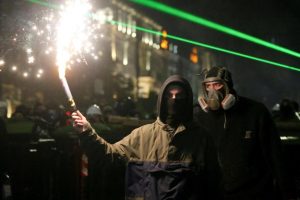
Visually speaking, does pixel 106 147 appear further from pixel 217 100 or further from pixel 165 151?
pixel 217 100

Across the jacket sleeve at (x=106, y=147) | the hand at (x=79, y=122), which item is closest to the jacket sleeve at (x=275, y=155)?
the jacket sleeve at (x=106, y=147)

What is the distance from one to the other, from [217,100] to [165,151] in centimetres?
163

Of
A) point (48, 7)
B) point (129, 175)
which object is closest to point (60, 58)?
point (129, 175)

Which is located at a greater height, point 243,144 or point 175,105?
point 175,105

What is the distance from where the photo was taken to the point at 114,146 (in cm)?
423

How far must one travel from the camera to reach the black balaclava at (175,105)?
4.15m

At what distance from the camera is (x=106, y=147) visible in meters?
4.18

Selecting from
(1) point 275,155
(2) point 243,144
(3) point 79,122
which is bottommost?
(1) point 275,155

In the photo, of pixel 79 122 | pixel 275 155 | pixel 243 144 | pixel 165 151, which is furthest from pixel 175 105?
pixel 275 155

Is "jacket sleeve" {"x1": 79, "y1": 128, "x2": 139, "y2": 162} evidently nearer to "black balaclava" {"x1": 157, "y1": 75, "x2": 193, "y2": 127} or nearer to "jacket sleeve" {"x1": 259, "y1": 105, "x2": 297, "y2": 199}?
"black balaclava" {"x1": 157, "y1": 75, "x2": 193, "y2": 127}

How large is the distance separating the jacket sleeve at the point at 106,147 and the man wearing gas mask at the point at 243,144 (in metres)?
1.02

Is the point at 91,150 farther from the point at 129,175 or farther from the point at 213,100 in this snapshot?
the point at 213,100

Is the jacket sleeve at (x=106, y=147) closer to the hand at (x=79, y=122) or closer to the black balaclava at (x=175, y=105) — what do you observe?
the hand at (x=79, y=122)

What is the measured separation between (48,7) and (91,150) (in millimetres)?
8574
